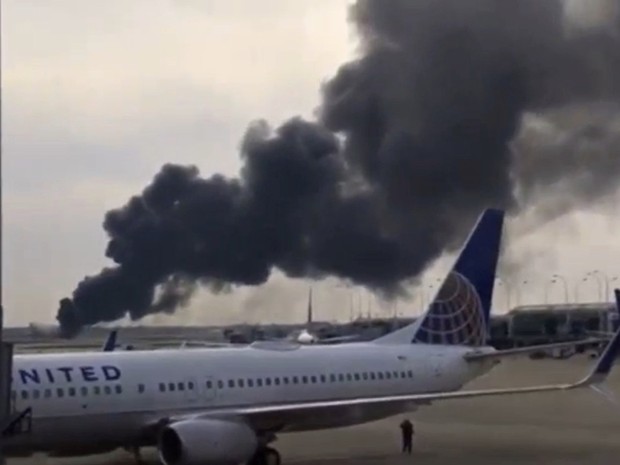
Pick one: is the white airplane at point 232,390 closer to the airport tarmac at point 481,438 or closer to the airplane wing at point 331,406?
the airplane wing at point 331,406

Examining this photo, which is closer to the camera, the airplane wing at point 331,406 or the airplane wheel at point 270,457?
the airplane wing at point 331,406

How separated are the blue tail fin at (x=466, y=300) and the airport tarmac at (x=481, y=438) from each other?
2.89 metres

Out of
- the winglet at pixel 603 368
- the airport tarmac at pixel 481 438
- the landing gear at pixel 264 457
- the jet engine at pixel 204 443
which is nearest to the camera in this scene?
the jet engine at pixel 204 443

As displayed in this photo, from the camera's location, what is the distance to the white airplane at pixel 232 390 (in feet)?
80.6

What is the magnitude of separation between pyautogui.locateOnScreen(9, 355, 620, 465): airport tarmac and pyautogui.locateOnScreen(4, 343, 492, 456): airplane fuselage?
164 centimetres

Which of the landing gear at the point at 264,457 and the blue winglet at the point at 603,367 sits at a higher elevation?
the blue winglet at the point at 603,367

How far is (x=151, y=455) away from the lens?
97.3ft

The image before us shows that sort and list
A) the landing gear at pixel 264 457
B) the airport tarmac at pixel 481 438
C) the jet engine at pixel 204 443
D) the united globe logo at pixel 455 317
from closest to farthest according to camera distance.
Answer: the jet engine at pixel 204 443, the landing gear at pixel 264 457, the airport tarmac at pixel 481 438, the united globe logo at pixel 455 317

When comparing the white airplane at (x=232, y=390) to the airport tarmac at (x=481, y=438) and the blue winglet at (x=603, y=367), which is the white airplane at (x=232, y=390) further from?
the airport tarmac at (x=481, y=438)

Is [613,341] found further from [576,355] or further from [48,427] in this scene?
[576,355]

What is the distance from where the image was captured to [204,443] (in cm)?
2470

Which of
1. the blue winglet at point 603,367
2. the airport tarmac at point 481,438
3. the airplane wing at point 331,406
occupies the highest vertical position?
the blue winglet at point 603,367

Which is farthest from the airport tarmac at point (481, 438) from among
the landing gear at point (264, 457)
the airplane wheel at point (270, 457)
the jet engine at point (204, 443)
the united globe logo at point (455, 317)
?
the jet engine at point (204, 443)

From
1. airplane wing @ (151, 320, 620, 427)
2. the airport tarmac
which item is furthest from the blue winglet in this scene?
the airport tarmac
